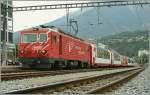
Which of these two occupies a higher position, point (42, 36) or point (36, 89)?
point (42, 36)

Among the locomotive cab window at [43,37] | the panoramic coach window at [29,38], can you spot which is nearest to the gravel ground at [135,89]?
the locomotive cab window at [43,37]

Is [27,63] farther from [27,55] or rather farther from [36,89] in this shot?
[36,89]

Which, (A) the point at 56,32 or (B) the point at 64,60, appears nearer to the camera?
(A) the point at 56,32

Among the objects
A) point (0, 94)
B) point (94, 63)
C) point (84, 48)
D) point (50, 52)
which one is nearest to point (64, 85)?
point (0, 94)

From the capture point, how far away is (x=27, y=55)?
19.5m

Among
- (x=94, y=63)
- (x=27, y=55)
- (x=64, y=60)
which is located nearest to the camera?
(x=27, y=55)

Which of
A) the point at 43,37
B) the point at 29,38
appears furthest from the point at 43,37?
the point at 29,38

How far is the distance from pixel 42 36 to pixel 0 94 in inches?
510

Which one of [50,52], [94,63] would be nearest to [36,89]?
[50,52]

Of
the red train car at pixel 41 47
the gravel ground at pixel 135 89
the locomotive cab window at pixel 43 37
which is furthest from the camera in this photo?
the locomotive cab window at pixel 43 37

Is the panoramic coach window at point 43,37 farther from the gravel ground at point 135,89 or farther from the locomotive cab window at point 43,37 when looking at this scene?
the gravel ground at point 135,89

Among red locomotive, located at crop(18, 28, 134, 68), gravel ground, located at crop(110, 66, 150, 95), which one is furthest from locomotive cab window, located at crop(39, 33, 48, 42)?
gravel ground, located at crop(110, 66, 150, 95)

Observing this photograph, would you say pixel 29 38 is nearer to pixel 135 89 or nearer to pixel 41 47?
pixel 41 47

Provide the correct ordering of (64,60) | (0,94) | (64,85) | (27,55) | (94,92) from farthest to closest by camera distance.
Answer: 1. (64,60)
2. (27,55)
3. (64,85)
4. (94,92)
5. (0,94)
